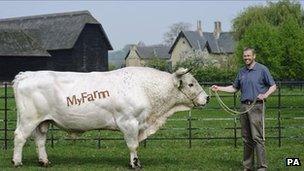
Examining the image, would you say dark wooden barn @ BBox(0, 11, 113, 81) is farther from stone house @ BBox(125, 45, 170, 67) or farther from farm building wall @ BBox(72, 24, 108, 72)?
stone house @ BBox(125, 45, 170, 67)

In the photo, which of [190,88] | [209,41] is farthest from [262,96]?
[209,41]

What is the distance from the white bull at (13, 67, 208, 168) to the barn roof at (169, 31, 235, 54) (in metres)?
85.2

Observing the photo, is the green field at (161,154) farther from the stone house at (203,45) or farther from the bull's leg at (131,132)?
the stone house at (203,45)

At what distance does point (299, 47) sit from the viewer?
1903 inches

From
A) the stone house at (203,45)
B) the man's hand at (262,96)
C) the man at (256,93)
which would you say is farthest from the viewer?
the stone house at (203,45)

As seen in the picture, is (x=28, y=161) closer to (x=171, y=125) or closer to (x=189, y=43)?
(x=171, y=125)

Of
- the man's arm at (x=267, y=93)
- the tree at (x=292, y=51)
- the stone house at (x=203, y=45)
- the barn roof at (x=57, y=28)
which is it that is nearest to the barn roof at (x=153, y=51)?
the stone house at (x=203, y=45)

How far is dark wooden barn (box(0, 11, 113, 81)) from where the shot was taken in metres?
57.2

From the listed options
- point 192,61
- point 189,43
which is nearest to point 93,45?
point 192,61

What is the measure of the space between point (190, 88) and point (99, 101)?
70.9 inches

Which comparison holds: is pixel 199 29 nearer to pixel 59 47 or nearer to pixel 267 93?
pixel 59 47

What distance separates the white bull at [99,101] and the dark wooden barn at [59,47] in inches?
1843

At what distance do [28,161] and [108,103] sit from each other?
7.24 feet

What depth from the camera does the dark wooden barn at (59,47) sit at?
57250 millimetres
